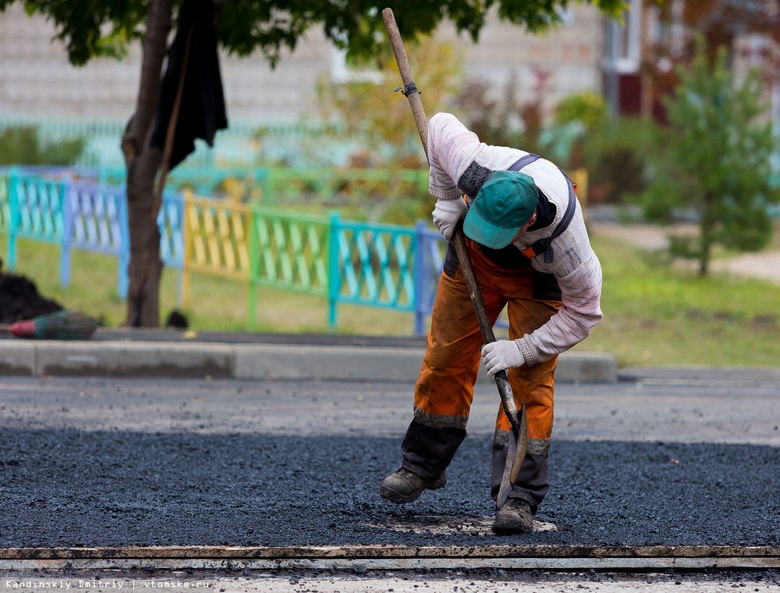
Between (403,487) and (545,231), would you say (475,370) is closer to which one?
(403,487)

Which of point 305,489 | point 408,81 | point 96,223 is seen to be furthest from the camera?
point 96,223

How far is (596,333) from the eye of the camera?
11.1 meters

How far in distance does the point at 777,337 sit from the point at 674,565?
300 inches

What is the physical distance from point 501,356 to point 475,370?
0.38 metres

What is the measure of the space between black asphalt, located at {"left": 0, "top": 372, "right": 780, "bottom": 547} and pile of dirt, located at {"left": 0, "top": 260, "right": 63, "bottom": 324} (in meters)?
2.20

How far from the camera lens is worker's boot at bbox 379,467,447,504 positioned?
4555 mm

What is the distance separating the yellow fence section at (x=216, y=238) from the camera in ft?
37.5

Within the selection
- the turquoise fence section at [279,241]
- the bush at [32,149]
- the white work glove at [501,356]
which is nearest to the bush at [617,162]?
the bush at [32,149]

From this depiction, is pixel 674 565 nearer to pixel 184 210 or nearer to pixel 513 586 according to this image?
pixel 513 586

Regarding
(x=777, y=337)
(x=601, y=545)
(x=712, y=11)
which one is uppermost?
(x=712, y=11)

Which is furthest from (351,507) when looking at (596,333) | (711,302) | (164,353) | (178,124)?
(711,302)

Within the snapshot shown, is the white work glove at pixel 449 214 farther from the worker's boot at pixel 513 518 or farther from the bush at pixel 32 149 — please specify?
the bush at pixel 32 149

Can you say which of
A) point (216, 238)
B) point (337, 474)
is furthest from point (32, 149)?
point (337, 474)

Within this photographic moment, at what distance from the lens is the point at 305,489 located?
501 centimetres
